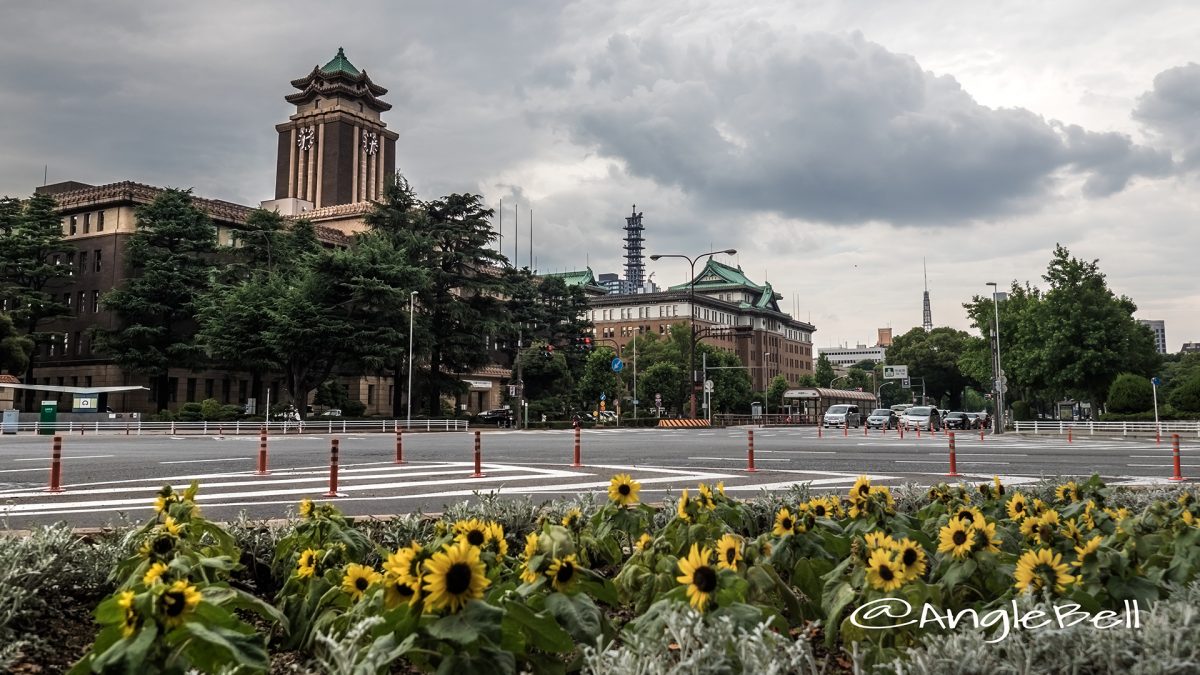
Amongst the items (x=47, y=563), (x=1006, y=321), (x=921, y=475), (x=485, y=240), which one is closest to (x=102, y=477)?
(x=47, y=563)

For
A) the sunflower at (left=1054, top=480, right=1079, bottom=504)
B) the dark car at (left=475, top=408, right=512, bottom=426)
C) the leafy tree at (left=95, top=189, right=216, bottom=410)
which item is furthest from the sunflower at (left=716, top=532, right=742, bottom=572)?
the dark car at (left=475, top=408, right=512, bottom=426)

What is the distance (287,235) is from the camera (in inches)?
2382

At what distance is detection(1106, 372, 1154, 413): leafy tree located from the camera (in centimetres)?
4344

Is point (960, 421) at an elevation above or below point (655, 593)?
below

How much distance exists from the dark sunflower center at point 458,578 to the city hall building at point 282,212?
2234 inches

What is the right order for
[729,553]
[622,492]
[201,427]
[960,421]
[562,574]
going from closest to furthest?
1. [562,574]
2. [729,553]
3. [622,492]
4. [201,427]
5. [960,421]

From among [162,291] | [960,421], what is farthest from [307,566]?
[960,421]

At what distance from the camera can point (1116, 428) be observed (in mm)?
41156

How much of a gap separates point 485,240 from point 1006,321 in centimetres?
3654

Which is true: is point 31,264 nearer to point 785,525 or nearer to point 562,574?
point 785,525

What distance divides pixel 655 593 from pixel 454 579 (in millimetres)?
1369

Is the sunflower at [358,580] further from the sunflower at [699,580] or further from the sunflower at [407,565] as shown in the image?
the sunflower at [699,580]

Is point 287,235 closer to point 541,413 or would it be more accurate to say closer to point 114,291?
point 114,291

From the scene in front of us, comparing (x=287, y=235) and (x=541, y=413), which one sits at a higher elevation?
(x=287, y=235)
